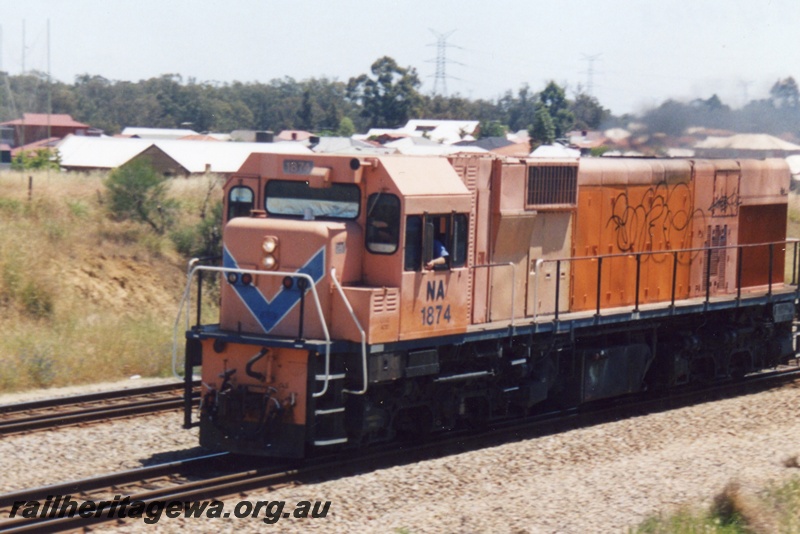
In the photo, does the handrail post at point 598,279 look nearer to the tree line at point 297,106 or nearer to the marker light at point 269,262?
the marker light at point 269,262

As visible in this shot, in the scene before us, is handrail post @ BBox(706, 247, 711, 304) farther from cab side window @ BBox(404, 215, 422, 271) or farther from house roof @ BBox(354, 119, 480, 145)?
house roof @ BBox(354, 119, 480, 145)

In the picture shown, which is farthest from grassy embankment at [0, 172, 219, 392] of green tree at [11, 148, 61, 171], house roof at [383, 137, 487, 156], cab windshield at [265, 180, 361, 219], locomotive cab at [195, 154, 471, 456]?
cab windshield at [265, 180, 361, 219]

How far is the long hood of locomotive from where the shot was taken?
10055 mm

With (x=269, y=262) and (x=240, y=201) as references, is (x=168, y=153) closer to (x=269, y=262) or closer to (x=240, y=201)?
(x=240, y=201)

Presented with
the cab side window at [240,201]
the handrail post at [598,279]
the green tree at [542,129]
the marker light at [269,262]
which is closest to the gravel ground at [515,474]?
the handrail post at [598,279]

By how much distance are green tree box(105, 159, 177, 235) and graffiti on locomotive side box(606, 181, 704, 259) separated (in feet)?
58.9

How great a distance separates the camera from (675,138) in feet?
58.5

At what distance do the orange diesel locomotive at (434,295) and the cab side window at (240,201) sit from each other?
0.02 metres

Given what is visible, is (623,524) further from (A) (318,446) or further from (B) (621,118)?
(B) (621,118)

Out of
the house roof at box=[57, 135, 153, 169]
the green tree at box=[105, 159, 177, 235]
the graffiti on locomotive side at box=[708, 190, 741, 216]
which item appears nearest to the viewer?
the graffiti on locomotive side at box=[708, 190, 741, 216]

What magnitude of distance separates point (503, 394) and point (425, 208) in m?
3.00

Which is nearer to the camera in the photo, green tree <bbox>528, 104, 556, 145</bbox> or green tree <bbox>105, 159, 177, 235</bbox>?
green tree <bbox>105, 159, 177, 235</bbox>

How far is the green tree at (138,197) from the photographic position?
29125mm

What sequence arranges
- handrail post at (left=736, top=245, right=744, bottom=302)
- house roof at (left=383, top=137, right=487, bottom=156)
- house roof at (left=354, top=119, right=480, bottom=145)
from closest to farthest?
house roof at (left=383, top=137, right=487, bottom=156), handrail post at (left=736, top=245, right=744, bottom=302), house roof at (left=354, top=119, right=480, bottom=145)
